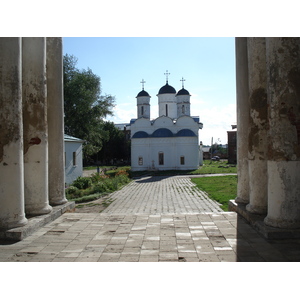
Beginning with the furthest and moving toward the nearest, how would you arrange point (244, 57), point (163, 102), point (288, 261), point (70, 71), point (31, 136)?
point (163, 102), point (70, 71), point (244, 57), point (31, 136), point (288, 261)

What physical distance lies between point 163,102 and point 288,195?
1767 inches

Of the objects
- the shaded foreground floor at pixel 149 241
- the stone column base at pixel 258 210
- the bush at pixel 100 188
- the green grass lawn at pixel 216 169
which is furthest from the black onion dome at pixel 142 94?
the stone column base at pixel 258 210

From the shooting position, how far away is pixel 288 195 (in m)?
5.72

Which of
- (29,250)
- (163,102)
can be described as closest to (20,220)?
(29,250)

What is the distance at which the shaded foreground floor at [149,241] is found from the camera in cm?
506

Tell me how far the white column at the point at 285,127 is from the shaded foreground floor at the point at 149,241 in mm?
712

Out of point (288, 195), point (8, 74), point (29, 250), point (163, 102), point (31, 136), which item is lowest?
point (29, 250)

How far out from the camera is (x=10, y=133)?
6039 millimetres

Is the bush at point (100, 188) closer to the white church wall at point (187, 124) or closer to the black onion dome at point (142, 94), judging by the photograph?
the white church wall at point (187, 124)

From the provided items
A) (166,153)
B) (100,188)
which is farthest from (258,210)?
(166,153)

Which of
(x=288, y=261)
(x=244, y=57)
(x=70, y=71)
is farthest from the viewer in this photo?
(x=70, y=71)

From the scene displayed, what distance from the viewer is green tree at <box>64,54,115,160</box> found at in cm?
3416

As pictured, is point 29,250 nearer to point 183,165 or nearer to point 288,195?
point 288,195

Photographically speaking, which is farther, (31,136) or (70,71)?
(70,71)
